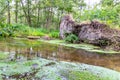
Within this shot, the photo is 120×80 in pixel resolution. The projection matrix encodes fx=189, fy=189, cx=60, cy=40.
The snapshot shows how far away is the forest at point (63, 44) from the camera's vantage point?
5.80 m

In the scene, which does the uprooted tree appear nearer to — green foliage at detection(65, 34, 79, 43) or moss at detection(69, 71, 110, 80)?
green foliage at detection(65, 34, 79, 43)

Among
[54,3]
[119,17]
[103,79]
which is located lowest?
[103,79]

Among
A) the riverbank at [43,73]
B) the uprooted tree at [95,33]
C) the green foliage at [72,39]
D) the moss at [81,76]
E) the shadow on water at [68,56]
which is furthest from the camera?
the green foliage at [72,39]

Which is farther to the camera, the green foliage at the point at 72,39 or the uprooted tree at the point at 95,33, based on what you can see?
the green foliage at the point at 72,39

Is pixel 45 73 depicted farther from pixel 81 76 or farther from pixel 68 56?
pixel 68 56

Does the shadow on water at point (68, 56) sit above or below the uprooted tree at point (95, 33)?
below

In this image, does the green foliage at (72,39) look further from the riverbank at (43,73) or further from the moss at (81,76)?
the moss at (81,76)

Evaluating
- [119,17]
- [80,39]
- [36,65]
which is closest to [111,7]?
[119,17]

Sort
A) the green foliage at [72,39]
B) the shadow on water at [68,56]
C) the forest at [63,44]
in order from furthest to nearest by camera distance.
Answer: the green foliage at [72,39] → the shadow on water at [68,56] → the forest at [63,44]

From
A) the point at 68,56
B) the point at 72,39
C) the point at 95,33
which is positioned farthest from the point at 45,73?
the point at 72,39

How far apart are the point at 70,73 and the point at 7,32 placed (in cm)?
1184

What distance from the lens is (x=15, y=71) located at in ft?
18.1

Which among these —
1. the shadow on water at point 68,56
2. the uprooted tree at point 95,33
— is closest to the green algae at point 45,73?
the shadow on water at point 68,56

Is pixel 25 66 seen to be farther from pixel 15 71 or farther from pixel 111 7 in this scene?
pixel 111 7
